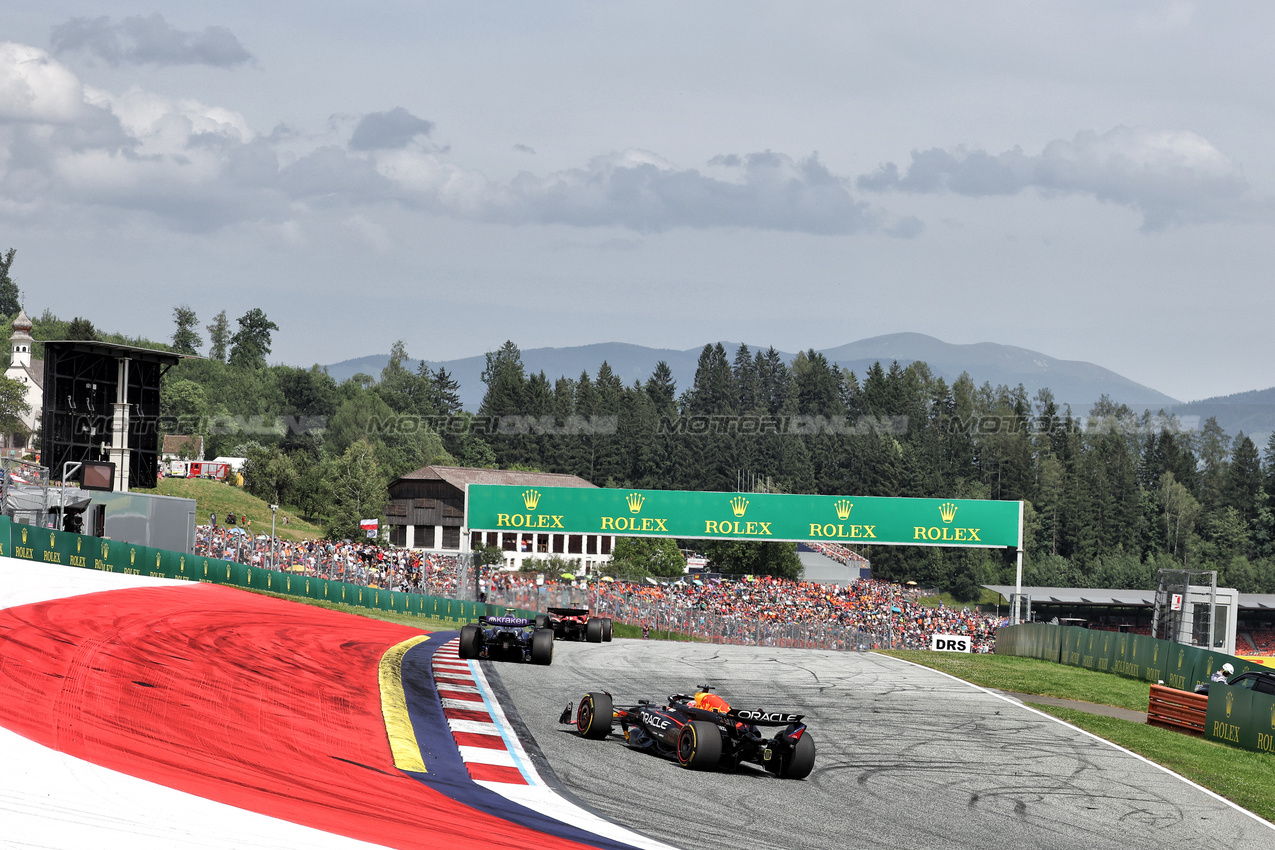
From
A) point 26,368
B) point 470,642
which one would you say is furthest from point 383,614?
point 26,368

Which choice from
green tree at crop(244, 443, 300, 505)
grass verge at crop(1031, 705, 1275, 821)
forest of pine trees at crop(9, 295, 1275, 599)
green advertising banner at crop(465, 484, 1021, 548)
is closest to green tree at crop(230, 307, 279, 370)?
forest of pine trees at crop(9, 295, 1275, 599)

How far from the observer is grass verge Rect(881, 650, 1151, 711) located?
28.0m

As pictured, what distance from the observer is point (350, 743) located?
12.6 metres

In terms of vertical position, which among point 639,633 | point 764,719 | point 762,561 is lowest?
point 762,561

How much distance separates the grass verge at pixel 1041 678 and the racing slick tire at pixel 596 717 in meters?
15.3

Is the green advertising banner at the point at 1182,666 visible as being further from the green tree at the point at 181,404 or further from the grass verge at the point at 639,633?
the green tree at the point at 181,404

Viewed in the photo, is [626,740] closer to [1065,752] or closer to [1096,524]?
[1065,752]

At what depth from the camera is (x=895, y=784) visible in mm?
14484

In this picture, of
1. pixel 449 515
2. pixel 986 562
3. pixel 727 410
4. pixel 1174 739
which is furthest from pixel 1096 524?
pixel 1174 739

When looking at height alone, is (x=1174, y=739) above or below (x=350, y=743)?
below

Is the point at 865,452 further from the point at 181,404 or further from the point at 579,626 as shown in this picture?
the point at 579,626

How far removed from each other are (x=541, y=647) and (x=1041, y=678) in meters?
14.9

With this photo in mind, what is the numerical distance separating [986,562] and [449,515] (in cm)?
6080

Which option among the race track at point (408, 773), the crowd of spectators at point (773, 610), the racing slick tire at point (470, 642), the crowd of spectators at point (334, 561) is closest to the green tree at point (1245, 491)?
the crowd of spectators at point (773, 610)
